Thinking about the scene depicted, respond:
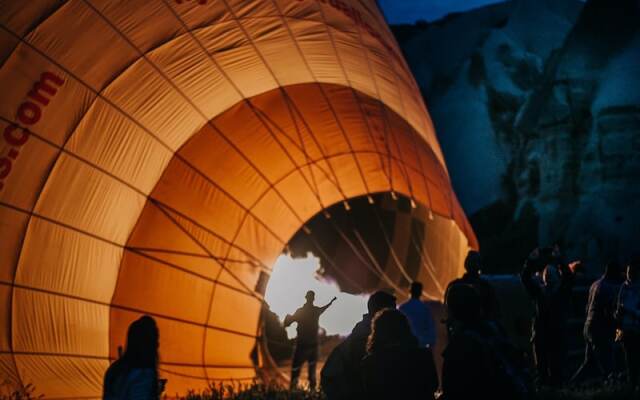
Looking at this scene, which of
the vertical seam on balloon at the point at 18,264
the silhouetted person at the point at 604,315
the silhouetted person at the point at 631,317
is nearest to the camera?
the silhouetted person at the point at 631,317

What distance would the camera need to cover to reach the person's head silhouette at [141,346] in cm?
350

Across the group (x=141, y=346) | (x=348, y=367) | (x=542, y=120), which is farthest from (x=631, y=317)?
(x=542, y=120)

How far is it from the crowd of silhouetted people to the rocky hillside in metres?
21.4

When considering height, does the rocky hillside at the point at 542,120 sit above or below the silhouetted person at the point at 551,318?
above

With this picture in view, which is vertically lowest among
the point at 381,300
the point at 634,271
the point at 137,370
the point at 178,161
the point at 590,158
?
the point at 137,370

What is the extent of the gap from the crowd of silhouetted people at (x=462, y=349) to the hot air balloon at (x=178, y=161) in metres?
3.82

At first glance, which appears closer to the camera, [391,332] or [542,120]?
[391,332]

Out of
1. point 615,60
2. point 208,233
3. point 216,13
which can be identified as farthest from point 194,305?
point 615,60

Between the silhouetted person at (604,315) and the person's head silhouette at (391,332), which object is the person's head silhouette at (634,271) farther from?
the person's head silhouette at (391,332)

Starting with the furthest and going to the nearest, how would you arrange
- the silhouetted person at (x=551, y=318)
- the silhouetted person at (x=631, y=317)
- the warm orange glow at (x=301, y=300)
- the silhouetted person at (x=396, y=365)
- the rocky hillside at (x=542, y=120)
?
the rocky hillside at (x=542, y=120), the warm orange glow at (x=301, y=300), the silhouetted person at (x=551, y=318), the silhouetted person at (x=631, y=317), the silhouetted person at (x=396, y=365)

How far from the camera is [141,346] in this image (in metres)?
3.49

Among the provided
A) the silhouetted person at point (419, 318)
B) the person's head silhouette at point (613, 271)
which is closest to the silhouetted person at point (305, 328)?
the silhouetted person at point (419, 318)

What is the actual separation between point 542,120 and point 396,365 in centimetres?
2862

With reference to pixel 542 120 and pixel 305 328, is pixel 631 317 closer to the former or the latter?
pixel 305 328
